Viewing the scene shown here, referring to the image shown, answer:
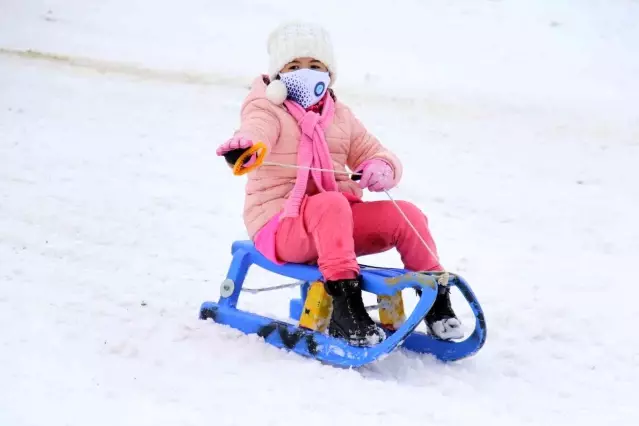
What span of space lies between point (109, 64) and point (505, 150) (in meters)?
5.06

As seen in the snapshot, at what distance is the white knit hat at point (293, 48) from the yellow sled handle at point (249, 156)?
38 centimetres

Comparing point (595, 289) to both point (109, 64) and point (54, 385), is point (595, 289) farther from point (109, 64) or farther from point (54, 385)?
point (109, 64)

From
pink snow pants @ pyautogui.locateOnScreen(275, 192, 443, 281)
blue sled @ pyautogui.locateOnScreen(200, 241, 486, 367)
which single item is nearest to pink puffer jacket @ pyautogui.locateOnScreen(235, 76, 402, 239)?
pink snow pants @ pyautogui.locateOnScreen(275, 192, 443, 281)

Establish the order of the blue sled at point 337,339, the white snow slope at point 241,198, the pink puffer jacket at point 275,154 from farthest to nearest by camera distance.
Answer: the pink puffer jacket at point 275,154, the blue sled at point 337,339, the white snow slope at point 241,198

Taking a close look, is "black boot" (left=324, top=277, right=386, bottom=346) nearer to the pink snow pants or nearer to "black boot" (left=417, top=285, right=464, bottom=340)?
the pink snow pants

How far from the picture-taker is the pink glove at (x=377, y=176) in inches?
131

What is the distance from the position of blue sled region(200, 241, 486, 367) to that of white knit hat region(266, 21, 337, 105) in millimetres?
697

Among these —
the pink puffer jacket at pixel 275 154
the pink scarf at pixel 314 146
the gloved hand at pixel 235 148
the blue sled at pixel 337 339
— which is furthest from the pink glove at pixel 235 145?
the blue sled at pixel 337 339

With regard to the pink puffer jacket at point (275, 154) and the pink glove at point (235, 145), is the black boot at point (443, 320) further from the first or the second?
the pink glove at point (235, 145)

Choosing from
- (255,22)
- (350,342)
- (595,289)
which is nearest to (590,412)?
(350,342)

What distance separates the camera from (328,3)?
12.4 m

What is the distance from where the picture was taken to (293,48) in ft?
11.0

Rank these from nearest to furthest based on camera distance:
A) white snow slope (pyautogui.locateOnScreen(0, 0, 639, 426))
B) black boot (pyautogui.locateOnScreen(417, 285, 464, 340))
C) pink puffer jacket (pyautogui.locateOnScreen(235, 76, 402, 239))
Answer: white snow slope (pyautogui.locateOnScreen(0, 0, 639, 426)), black boot (pyautogui.locateOnScreen(417, 285, 464, 340)), pink puffer jacket (pyautogui.locateOnScreen(235, 76, 402, 239))

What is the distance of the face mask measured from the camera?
337cm
